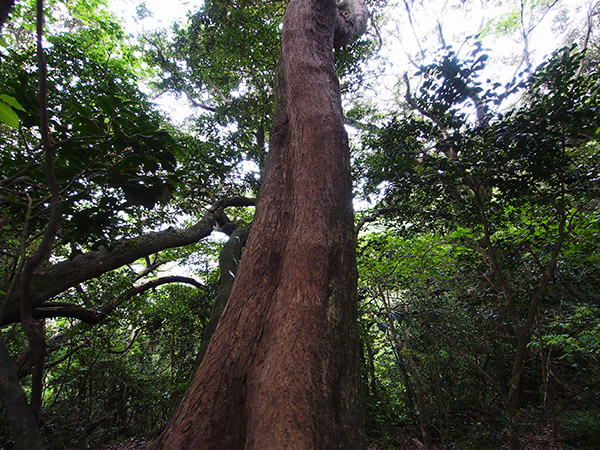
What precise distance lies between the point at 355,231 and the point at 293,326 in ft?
3.38

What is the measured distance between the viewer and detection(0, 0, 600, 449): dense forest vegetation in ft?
5.16

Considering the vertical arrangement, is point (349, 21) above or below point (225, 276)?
above

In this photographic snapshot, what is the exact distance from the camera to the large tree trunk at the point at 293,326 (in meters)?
1.10

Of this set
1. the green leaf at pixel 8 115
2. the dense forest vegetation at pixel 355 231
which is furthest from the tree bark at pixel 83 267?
the green leaf at pixel 8 115

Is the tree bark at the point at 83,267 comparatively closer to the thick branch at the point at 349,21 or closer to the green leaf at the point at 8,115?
the green leaf at the point at 8,115

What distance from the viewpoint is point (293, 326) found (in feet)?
4.13

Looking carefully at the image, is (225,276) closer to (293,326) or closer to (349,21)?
(293,326)

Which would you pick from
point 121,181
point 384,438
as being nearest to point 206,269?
point 384,438

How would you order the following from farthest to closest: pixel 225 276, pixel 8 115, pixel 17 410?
pixel 225 276, pixel 8 115, pixel 17 410

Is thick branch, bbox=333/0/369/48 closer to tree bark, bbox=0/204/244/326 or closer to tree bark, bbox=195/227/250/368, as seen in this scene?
tree bark, bbox=195/227/250/368

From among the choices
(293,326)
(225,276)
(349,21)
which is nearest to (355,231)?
(293,326)

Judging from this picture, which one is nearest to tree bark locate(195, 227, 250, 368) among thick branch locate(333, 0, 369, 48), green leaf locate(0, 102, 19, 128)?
green leaf locate(0, 102, 19, 128)

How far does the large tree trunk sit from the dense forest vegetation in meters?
0.24

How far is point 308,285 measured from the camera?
1.36 metres
